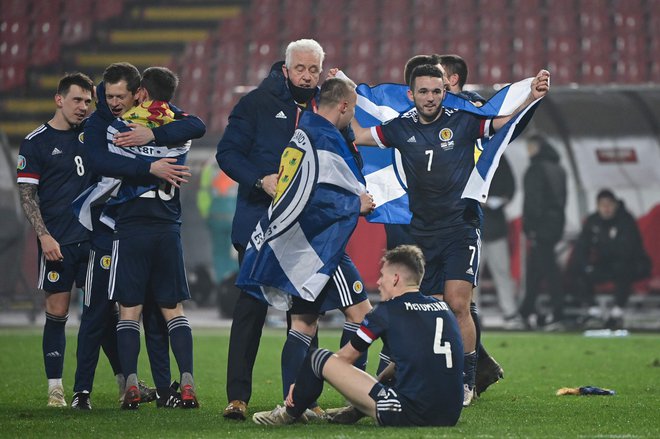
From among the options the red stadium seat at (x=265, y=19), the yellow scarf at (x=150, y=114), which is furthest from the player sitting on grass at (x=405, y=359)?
the red stadium seat at (x=265, y=19)

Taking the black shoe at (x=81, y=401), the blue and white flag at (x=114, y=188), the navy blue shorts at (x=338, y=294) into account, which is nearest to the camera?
the navy blue shorts at (x=338, y=294)

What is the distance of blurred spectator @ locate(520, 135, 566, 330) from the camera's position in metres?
13.7

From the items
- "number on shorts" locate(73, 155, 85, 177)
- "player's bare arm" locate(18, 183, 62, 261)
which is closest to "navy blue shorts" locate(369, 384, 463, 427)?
"player's bare arm" locate(18, 183, 62, 261)

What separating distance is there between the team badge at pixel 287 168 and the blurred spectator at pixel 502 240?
326 inches

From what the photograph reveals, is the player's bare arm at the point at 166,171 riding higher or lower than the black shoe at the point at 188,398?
higher

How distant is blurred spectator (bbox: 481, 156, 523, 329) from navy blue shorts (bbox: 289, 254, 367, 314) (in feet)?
26.7

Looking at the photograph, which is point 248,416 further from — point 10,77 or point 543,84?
point 10,77

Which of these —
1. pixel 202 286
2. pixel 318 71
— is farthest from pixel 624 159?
pixel 318 71

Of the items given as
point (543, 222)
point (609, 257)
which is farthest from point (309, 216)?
point (609, 257)

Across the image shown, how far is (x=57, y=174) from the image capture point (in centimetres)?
712

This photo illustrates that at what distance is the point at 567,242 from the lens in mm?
13688

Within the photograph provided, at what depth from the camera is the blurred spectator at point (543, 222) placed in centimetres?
1369

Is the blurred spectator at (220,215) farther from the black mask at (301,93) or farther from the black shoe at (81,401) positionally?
the black mask at (301,93)

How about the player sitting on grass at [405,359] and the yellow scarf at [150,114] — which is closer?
the player sitting on grass at [405,359]
